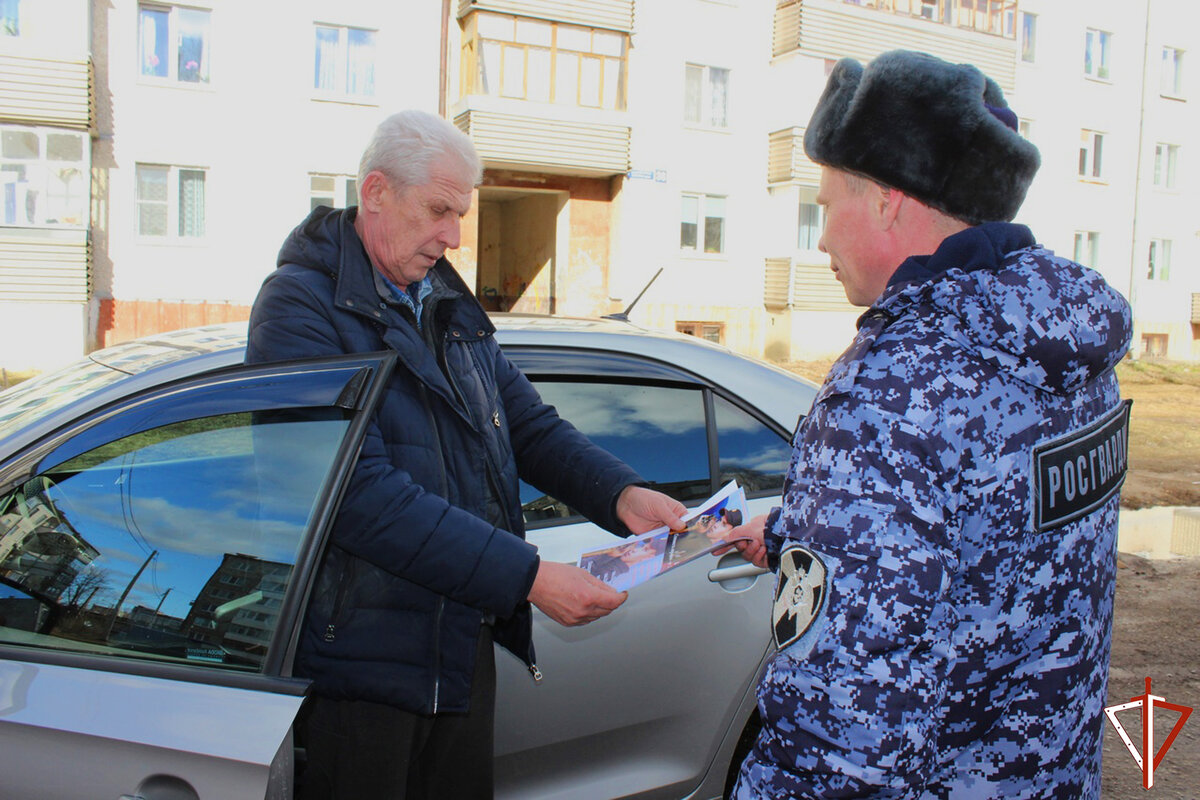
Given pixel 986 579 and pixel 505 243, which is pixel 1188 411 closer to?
pixel 505 243

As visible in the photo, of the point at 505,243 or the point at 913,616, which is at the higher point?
the point at 505,243

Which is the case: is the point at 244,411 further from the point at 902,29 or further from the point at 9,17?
the point at 902,29

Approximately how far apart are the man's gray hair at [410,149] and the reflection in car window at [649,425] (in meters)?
0.77

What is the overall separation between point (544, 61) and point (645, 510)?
17945 millimetres

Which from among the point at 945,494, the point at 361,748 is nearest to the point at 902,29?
the point at 361,748

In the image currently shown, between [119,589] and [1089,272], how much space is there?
1604mm

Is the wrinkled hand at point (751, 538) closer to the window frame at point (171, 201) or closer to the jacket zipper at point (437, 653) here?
the jacket zipper at point (437, 653)

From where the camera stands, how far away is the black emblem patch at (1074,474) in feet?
3.96

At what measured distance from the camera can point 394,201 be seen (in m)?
2.01

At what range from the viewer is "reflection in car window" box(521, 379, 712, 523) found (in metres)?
2.65

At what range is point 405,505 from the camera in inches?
68.6

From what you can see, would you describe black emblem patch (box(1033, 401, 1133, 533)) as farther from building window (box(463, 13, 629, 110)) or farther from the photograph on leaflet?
building window (box(463, 13, 629, 110))

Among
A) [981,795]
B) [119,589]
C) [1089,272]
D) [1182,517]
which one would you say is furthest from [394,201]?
[1182,517]

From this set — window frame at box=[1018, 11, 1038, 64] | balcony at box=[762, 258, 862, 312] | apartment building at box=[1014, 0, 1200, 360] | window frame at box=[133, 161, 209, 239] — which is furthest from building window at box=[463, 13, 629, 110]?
window frame at box=[1018, 11, 1038, 64]
